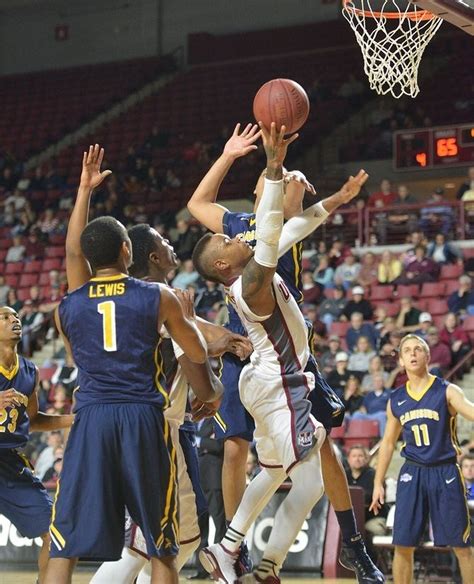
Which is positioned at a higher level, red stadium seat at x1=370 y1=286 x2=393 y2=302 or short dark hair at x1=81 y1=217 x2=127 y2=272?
short dark hair at x1=81 y1=217 x2=127 y2=272

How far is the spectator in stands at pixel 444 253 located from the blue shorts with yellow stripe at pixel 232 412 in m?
9.59

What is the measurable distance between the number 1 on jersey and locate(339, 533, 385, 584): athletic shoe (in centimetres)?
213

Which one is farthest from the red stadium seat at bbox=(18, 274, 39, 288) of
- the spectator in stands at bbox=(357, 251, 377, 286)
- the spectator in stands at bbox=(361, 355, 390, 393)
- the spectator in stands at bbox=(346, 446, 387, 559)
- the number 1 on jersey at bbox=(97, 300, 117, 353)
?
the number 1 on jersey at bbox=(97, 300, 117, 353)

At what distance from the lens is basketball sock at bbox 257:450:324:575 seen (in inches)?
219

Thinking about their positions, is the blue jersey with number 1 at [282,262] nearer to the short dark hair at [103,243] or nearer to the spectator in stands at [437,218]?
the short dark hair at [103,243]

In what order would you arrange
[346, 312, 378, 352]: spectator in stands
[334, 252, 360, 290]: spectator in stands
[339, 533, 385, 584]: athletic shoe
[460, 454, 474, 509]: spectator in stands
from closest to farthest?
[339, 533, 385, 584]: athletic shoe, [460, 454, 474, 509]: spectator in stands, [346, 312, 378, 352]: spectator in stands, [334, 252, 360, 290]: spectator in stands

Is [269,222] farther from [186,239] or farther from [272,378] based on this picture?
[186,239]

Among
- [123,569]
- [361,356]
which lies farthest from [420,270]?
[123,569]

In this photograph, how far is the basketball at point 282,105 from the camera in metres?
5.92

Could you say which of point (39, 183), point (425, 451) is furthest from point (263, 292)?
point (39, 183)

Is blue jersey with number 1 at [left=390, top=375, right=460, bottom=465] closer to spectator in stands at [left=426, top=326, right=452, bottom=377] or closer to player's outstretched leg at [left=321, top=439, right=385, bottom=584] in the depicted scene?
player's outstretched leg at [left=321, top=439, right=385, bottom=584]

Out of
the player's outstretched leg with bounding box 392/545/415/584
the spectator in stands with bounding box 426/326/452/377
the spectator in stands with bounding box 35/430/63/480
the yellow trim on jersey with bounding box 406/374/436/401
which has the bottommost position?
the spectator in stands with bounding box 35/430/63/480

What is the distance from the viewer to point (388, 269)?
15734 mm

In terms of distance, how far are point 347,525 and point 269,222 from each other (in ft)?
6.23
